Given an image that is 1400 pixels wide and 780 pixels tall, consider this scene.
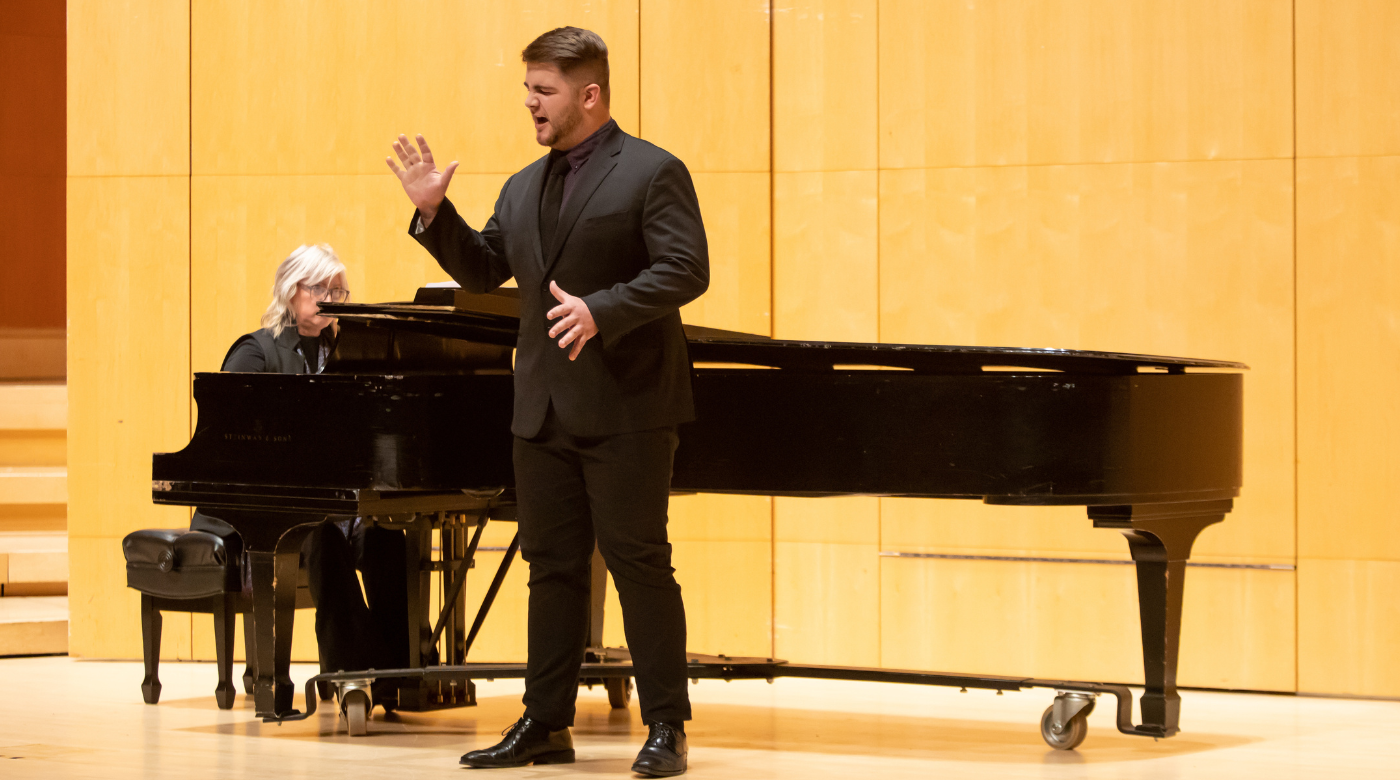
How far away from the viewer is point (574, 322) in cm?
282

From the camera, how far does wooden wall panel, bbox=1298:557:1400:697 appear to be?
15.3 feet

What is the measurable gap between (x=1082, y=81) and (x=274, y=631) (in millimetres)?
A: 3012

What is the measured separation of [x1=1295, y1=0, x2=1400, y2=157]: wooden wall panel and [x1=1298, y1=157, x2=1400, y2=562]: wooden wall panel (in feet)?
0.22

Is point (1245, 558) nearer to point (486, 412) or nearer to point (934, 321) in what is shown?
point (934, 321)

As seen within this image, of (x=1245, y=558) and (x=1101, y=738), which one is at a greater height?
(x=1245, y=558)

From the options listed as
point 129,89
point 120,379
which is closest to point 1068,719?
point 120,379

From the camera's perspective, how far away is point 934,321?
16.5 ft

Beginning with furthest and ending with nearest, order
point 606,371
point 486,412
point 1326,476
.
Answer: point 1326,476, point 486,412, point 606,371

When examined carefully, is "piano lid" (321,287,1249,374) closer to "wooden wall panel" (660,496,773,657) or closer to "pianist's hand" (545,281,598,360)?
"pianist's hand" (545,281,598,360)

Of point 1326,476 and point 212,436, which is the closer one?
point 212,436

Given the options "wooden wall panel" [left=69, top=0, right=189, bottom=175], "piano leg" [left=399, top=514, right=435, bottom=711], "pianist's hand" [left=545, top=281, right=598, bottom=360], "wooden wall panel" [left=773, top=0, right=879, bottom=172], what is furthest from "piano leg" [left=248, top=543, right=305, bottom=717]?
"wooden wall panel" [left=773, top=0, right=879, bottom=172]

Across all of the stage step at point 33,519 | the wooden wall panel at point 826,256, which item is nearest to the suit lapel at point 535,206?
the wooden wall panel at point 826,256

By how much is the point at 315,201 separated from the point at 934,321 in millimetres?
2176

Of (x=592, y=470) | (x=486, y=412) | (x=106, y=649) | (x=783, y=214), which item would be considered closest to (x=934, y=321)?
(x=783, y=214)
